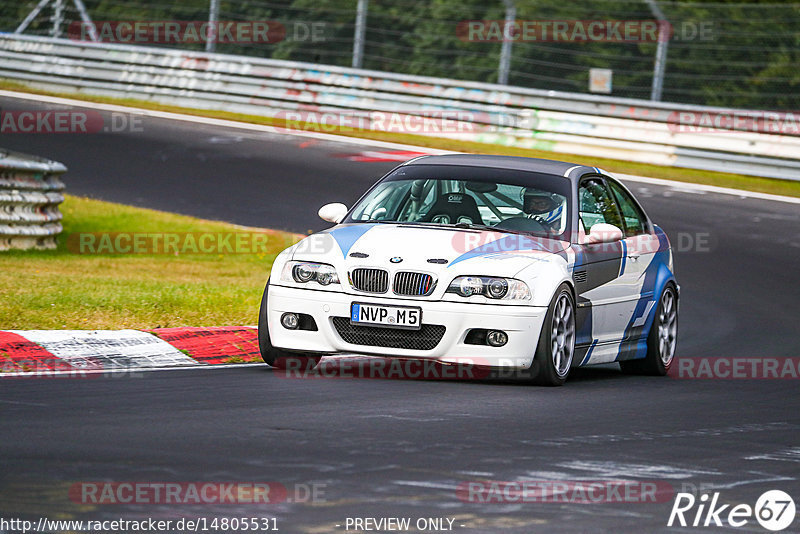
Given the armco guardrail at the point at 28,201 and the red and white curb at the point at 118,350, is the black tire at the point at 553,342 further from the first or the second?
the armco guardrail at the point at 28,201

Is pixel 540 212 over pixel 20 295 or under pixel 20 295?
over

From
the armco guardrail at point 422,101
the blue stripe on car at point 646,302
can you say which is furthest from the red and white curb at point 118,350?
the armco guardrail at point 422,101

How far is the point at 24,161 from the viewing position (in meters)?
15.0

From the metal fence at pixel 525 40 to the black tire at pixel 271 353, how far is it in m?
13.4

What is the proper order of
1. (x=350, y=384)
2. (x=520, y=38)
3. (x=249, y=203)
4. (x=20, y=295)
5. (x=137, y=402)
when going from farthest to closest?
(x=520, y=38) → (x=249, y=203) → (x=20, y=295) → (x=350, y=384) → (x=137, y=402)

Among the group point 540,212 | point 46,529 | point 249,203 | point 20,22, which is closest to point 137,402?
point 46,529

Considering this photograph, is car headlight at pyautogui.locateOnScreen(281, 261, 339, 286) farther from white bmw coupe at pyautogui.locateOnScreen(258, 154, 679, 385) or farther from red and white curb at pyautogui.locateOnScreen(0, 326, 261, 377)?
red and white curb at pyautogui.locateOnScreen(0, 326, 261, 377)

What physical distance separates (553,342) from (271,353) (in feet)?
5.77

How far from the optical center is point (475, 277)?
28.2 ft

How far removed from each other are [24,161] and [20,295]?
4262mm

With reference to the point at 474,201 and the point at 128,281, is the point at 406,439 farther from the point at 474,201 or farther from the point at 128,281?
the point at 128,281

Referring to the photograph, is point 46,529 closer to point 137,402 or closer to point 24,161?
point 137,402

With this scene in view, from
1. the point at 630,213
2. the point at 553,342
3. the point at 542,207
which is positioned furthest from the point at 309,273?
the point at 630,213

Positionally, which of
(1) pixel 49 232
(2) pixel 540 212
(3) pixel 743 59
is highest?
(3) pixel 743 59
